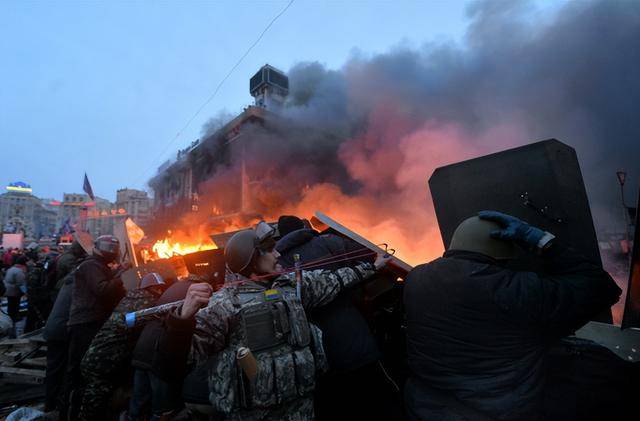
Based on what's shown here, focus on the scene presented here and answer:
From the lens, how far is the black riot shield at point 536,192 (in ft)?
6.54

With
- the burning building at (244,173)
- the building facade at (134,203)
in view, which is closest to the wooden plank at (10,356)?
the burning building at (244,173)

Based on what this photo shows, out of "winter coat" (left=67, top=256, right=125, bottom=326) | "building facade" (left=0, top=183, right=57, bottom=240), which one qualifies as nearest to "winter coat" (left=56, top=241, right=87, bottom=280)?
"winter coat" (left=67, top=256, right=125, bottom=326)

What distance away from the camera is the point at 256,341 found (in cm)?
177

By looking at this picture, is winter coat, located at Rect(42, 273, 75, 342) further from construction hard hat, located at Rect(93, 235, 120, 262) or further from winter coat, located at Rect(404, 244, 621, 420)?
winter coat, located at Rect(404, 244, 621, 420)

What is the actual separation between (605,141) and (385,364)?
946cm

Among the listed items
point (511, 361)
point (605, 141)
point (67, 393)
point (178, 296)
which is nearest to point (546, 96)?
point (605, 141)

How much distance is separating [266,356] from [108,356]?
2.26 metres

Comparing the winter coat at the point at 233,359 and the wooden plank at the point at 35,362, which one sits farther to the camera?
the wooden plank at the point at 35,362

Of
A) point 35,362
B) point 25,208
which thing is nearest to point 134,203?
point 25,208

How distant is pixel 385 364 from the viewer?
2.61 metres

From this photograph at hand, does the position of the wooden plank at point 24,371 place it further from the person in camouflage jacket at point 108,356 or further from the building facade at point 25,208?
the building facade at point 25,208

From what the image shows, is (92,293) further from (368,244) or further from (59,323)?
(368,244)

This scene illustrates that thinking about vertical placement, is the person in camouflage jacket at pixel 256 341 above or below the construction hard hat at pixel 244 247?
below

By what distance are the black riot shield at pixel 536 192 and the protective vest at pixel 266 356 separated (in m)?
1.55
